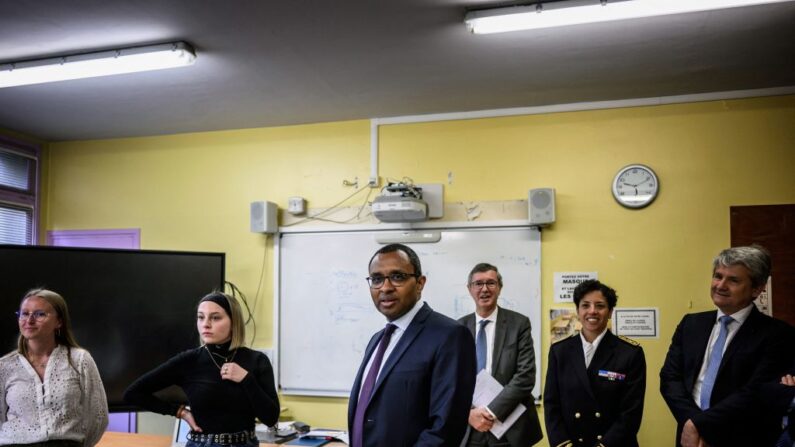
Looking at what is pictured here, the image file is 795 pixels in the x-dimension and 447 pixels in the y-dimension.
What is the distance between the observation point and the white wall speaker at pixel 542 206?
446 cm

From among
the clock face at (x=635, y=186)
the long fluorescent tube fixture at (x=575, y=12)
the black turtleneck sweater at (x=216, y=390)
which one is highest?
the long fluorescent tube fixture at (x=575, y=12)

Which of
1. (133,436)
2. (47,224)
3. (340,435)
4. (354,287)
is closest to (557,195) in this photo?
(354,287)

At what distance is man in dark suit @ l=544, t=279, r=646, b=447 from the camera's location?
2.91m

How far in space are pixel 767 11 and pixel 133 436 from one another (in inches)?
179

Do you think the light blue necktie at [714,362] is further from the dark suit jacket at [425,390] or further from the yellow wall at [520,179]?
the yellow wall at [520,179]

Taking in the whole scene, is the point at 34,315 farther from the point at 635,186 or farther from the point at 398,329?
the point at 635,186

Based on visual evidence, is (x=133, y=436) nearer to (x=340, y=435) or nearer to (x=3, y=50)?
(x=340, y=435)

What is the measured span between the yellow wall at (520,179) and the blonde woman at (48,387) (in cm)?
221

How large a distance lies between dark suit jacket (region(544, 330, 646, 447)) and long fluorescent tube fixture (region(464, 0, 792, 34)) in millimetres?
1547

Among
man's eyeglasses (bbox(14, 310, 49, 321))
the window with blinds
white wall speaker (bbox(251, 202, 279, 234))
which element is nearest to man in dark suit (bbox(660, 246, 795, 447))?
man's eyeglasses (bbox(14, 310, 49, 321))

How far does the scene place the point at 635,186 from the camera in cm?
445

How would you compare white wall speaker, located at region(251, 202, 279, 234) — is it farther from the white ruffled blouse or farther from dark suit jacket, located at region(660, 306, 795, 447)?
dark suit jacket, located at region(660, 306, 795, 447)

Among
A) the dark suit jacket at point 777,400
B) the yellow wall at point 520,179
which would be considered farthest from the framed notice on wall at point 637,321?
the dark suit jacket at point 777,400

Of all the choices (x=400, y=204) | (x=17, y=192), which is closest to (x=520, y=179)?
(x=400, y=204)
